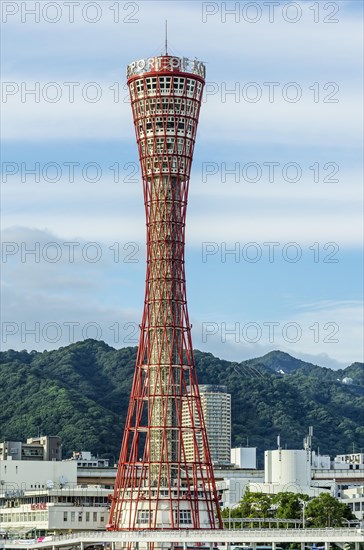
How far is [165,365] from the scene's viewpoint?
130m

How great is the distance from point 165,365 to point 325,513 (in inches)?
1174

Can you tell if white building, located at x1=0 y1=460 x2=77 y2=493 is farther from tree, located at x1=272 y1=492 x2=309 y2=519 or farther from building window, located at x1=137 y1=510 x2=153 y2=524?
building window, located at x1=137 y1=510 x2=153 y2=524

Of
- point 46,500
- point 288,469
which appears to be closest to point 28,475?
point 46,500

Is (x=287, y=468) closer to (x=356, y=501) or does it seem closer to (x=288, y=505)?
(x=356, y=501)

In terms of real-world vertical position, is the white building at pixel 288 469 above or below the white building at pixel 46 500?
above

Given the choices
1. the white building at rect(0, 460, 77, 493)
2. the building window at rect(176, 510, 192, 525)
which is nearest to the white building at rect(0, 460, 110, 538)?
the white building at rect(0, 460, 77, 493)

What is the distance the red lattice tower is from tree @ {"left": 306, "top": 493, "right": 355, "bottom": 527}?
18.4m

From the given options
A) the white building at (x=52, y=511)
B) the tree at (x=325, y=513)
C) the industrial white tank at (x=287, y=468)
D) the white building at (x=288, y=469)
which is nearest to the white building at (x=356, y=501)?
the white building at (x=288, y=469)

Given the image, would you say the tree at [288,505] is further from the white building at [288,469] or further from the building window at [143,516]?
the white building at [288,469]

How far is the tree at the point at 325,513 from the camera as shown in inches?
5684

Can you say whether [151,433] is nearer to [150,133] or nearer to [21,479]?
[150,133]

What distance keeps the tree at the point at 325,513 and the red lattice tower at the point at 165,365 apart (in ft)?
60.2

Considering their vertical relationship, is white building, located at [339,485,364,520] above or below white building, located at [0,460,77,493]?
below

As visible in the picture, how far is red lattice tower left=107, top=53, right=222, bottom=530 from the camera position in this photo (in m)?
128
